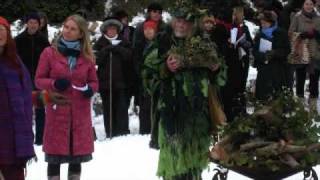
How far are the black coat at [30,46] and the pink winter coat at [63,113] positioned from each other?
3.30 metres

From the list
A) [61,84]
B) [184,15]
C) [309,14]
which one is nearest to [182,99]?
[184,15]

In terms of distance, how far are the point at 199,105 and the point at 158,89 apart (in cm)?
38

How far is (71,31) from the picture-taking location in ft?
23.4

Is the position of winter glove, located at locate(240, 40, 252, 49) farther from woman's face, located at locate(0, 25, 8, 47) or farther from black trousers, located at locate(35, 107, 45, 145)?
woman's face, located at locate(0, 25, 8, 47)

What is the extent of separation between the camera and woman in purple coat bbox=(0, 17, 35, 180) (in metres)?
5.79

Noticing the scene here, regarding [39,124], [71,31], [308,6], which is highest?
[308,6]

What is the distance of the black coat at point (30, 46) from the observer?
1041 centimetres

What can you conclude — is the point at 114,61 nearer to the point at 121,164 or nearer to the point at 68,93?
the point at 121,164

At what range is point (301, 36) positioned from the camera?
11.3 metres

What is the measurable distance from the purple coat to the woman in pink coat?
3.81ft

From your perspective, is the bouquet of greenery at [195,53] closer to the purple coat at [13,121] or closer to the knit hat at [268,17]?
the purple coat at [13,121]

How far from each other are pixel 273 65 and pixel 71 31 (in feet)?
12.9

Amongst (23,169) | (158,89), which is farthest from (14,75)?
(158,89)

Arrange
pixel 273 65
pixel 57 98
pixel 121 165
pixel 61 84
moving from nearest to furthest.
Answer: pixel 57 98 → pixel 61 84 → pixel 121 165 → pixel 273 65
